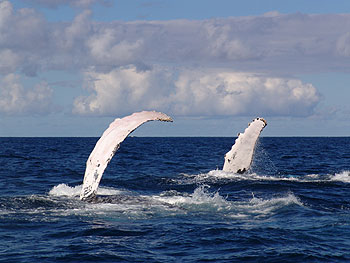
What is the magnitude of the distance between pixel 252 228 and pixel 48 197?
24.0 ft

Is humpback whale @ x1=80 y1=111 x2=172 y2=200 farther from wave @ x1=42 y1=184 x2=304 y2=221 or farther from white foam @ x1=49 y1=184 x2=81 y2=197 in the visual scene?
white foam @ x1=49 y1=184 x2=81 y2=197

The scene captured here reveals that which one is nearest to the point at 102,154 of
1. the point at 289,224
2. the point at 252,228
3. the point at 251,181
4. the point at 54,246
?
the point at 54,246

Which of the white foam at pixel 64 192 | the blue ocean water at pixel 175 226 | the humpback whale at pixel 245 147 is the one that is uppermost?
the humpback whale at pixel 245 147

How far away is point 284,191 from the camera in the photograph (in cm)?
2072

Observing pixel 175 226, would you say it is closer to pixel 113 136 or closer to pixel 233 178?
pixel 113 136

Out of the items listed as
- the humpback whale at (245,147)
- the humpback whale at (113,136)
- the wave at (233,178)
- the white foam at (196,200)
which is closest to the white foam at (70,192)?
the white foam at (196,200)

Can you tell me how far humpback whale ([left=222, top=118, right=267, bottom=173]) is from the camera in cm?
2316

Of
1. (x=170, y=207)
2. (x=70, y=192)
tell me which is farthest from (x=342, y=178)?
(x=70, y=192)

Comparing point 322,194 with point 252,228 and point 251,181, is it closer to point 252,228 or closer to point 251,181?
point 251,181

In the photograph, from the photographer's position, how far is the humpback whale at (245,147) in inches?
912

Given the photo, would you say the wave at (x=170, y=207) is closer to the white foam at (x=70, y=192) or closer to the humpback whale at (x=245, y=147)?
the white foam at (x=70, y=192)

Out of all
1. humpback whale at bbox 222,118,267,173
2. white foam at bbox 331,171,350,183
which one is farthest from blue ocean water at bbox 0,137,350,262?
white foam at bbox 331,171,350,183

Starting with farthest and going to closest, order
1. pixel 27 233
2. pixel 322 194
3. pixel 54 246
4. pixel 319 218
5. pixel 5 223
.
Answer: pixel 322 194 < pixel 319 218 < pixel 5 223 < pixel 27 233 < pixel 54 246

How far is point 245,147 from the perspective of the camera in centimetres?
2359
